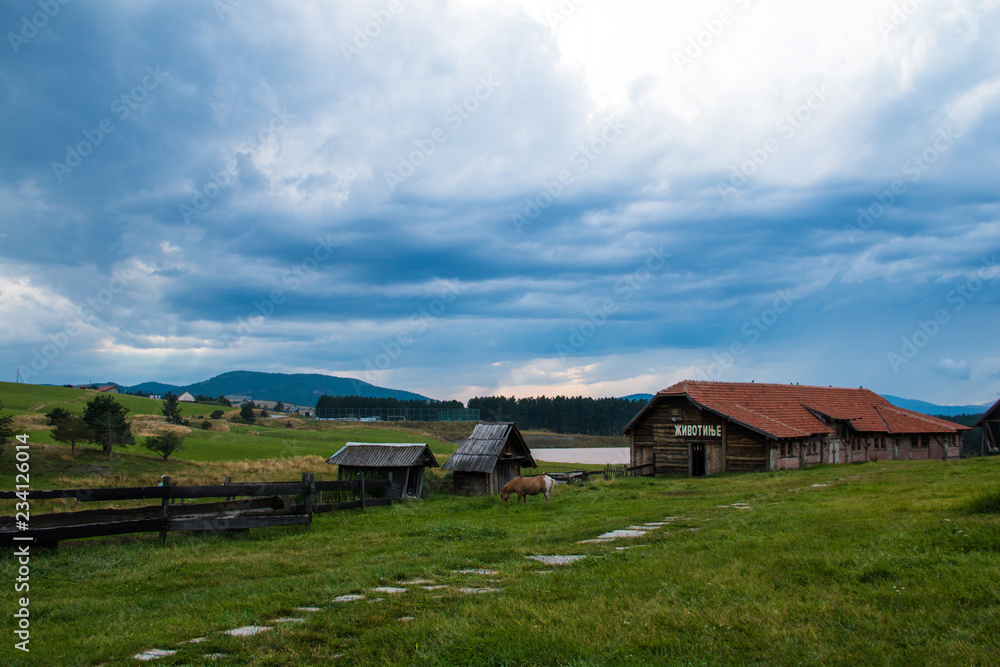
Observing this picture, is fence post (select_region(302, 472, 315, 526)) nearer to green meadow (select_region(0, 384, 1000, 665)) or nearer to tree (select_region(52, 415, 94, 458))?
green meadow (select_region(0, 384, 1000, 665))

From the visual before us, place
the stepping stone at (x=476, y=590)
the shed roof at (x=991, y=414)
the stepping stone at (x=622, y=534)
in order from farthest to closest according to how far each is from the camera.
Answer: the shed roof at (x=991, y=414)
the stepping stone at (x=622, y=534)
the stepping stone at (x=476, y=590)

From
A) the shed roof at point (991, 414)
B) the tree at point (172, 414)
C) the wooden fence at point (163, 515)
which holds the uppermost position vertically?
the shed roof at point (991, 414)

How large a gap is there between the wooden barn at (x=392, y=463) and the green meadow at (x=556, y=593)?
11698 millimetres

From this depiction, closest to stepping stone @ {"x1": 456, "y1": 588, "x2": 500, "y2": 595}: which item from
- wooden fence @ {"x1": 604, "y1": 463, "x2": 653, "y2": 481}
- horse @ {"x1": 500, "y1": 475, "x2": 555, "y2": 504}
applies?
horse @ {"x1": 500, "y1": 475, "x2": 555, "y2": 504}

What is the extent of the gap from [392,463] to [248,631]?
71.0 feet

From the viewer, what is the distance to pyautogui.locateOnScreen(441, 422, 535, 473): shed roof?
30.8 metres

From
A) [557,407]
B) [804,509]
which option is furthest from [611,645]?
[557,407]

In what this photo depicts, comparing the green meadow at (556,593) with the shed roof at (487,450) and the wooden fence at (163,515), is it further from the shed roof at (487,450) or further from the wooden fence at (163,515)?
the shed roof at (487,450)

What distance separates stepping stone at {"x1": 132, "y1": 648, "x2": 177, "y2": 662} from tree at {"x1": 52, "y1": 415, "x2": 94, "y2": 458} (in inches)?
1383

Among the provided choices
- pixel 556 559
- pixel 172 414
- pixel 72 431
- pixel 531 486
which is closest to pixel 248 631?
pixel 556 559

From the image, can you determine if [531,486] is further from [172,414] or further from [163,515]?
[172,414]

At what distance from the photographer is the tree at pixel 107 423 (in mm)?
36375

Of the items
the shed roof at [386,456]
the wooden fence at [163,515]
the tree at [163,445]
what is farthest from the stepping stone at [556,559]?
the tree at [163,445]

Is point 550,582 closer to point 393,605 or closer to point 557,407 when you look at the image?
point 393,605
